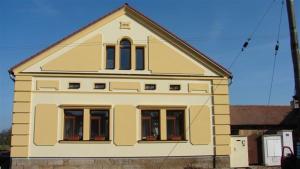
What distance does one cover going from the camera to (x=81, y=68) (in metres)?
22.7

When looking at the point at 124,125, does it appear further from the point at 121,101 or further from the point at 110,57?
the point at 110,57

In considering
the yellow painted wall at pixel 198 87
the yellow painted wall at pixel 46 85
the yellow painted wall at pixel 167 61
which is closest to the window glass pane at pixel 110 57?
the yellow painted wall at pixel 167 61

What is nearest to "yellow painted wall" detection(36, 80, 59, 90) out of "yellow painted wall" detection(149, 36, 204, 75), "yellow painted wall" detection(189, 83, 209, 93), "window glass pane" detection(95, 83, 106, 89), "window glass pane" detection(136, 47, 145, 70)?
"window glass pane" detection(95, 83, 106, 89)

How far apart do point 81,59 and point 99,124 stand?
356 cm

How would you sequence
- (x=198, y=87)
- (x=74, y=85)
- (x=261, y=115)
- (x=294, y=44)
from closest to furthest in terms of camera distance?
1. (x=294, y=44)
2. (x=74, y=85)
3. (x=198, y=87)
4. (x=261, y=115)

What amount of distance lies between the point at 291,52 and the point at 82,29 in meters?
13.4

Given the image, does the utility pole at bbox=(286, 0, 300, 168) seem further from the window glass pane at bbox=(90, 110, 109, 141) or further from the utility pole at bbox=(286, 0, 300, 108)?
the window glass pane at bbox=(90, 110, 109, 141)

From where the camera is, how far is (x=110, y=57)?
917 inches

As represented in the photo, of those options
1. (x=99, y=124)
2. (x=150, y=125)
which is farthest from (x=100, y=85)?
(x=150, y=125)

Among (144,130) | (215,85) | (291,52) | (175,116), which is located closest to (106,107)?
(144,130)

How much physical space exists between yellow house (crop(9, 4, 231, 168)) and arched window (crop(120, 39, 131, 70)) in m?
0.05

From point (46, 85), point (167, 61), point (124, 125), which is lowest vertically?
point (124, 125)

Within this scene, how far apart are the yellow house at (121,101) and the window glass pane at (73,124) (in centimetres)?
5

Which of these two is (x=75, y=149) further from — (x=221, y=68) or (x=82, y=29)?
(x=221, y=68)
